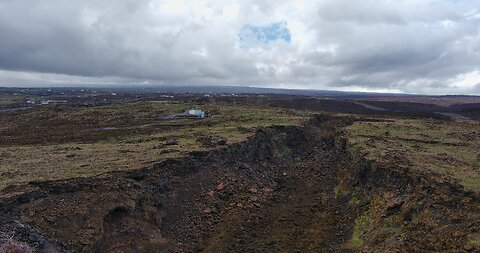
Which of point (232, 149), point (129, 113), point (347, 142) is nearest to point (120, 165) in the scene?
point (232, 149)

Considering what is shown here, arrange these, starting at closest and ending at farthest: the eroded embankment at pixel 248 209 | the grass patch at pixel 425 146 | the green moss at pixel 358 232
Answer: the eroded embankment at pixel 248 209
the green moss at pixel 358 232
the grass patch at pixel 425 146

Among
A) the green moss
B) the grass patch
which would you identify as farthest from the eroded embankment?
the grass patch

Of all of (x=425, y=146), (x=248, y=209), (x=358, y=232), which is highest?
(x=425, y=146)

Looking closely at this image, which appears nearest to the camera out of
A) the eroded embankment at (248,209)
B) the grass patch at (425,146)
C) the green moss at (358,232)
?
the eroded embankment at (248,209)

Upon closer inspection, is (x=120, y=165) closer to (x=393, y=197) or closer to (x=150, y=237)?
(x=150, y=237)

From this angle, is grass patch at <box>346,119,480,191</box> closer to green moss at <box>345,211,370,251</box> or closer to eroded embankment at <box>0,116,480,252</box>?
eroded embankment at <box>0,116,480,252</box>

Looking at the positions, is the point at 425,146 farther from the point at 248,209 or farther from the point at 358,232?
the point at 248,209

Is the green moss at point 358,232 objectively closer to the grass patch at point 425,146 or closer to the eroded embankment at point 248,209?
the eroded embankment at point 248,209

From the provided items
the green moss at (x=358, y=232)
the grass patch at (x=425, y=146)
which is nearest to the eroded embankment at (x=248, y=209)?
the green moss at (x=358, y=232)

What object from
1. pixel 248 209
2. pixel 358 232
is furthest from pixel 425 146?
pixel 248 209
